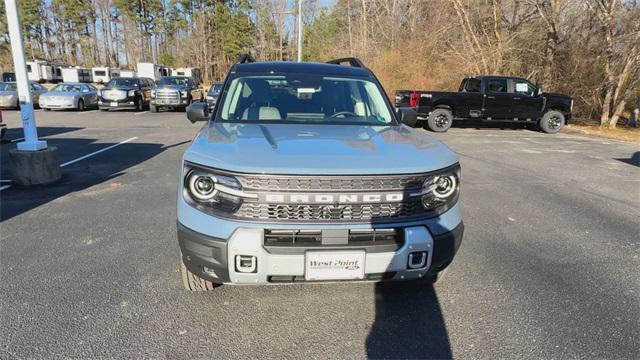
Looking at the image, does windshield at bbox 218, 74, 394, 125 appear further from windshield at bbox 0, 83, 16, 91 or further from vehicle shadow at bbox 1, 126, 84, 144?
windshield at bbox 0, 83, 16, 91

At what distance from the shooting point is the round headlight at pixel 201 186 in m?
2.41

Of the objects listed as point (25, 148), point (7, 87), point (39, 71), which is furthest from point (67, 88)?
point (39, 71)

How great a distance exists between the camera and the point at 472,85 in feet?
48.0

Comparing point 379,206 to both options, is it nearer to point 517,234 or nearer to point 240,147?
point 240,147

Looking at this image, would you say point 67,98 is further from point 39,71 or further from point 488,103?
point 39,71

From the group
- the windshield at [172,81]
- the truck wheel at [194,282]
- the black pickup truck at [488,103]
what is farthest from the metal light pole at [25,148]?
the windshield at [172,81]

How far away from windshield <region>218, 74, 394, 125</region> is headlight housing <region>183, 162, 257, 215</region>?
44.0 inches

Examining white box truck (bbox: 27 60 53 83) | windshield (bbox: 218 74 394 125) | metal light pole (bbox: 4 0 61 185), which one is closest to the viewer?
windshield (bbox: 218 74 394 125)

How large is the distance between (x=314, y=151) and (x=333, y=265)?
28.0 inches

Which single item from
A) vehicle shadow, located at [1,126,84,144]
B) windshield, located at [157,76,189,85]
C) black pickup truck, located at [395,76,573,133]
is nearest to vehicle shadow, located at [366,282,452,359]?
vehicle shadow, located at [1,126,84,144]

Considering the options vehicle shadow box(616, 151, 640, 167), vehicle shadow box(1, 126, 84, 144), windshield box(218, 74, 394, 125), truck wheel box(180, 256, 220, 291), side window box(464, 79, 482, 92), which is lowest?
vehicle shadow box(1, 126, 84, 144)

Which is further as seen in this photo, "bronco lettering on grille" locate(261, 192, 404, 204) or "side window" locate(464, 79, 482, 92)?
"side window" locate(464, 79, 482, 92)

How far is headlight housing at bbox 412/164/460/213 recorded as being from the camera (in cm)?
250

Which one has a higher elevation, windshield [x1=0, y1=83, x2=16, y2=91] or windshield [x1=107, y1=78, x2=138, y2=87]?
windshield [x1=107, y1=78, x2=138, y2=87]
